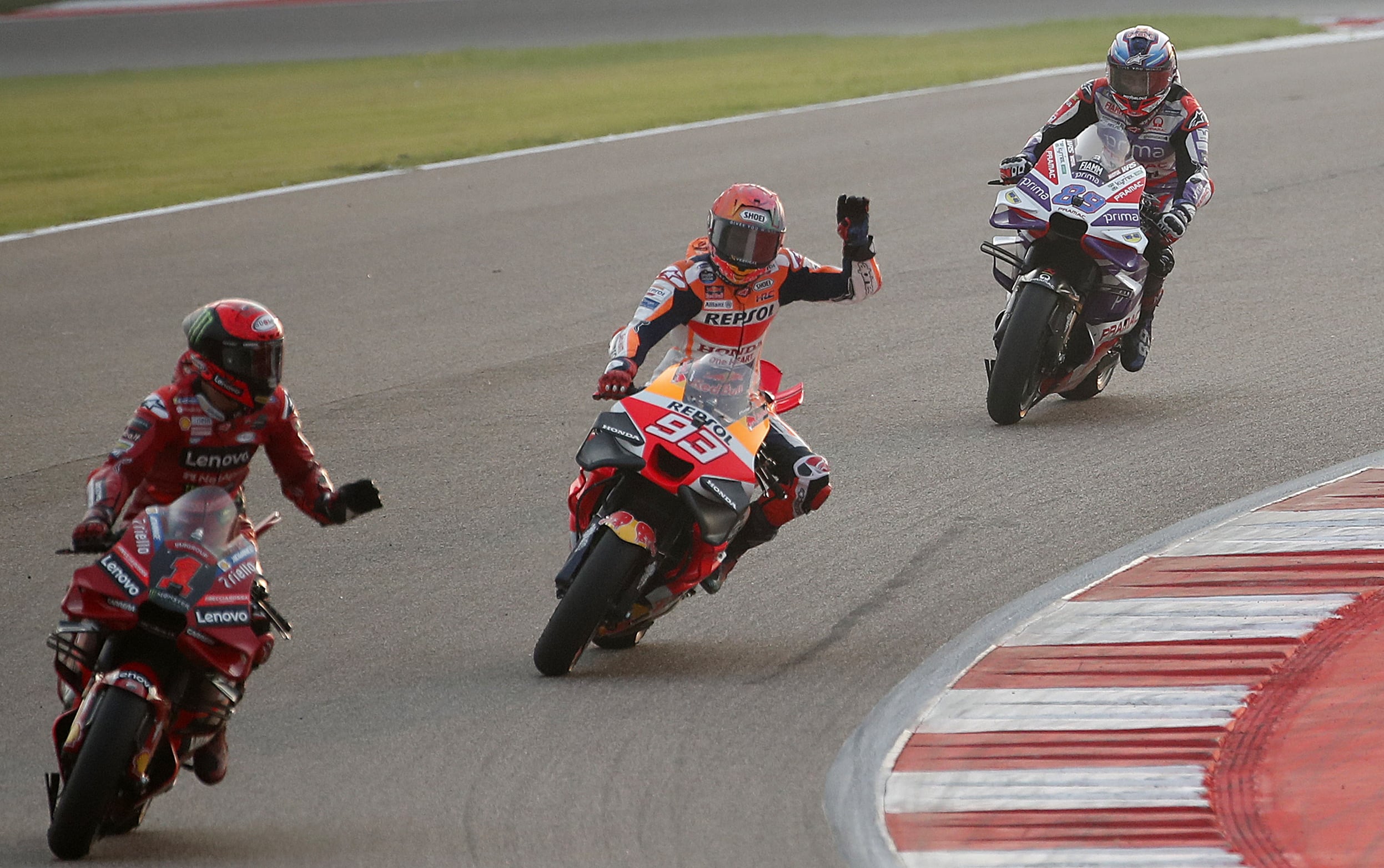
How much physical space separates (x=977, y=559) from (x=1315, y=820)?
256 centimetres

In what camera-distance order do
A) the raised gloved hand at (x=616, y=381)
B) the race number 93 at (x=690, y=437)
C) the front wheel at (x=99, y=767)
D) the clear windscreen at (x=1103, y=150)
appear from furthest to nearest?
the clear windscreen at (x=1103, y=150) < the race number 93 at (x=690, y=437) < the raised gloved hand at (x=616, y=381) < the front wheel at (x=99, y=767)

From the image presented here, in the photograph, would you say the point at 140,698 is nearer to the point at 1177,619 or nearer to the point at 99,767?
the point at 99,767

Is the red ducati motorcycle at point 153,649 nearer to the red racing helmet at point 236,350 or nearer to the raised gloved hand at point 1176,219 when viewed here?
the red racing helmet at point 236,350

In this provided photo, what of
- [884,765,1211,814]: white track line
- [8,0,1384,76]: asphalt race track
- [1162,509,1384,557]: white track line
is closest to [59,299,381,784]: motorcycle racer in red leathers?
[884,765,1211,814]: white track line

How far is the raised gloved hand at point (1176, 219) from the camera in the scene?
9.17 metres

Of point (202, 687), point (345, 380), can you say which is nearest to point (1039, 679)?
point (202, 687)

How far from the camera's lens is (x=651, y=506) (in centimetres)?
603

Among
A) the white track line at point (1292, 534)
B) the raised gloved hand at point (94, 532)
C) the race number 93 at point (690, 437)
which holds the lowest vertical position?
the white track line at point (1292, 534)

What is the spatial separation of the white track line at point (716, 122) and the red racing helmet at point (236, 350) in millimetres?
9967

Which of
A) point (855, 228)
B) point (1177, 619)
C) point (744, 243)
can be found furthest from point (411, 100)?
point (1177, 619)

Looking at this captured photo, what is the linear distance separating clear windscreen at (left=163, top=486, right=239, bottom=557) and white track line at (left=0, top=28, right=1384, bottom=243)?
32.6 feet

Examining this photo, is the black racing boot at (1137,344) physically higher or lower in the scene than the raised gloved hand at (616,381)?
lower

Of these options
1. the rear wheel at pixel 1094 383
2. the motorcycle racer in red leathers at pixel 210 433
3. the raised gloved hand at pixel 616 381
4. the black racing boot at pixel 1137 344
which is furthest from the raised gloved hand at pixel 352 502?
the black racing boot at pixel 1137 344

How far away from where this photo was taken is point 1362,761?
4906 mm
